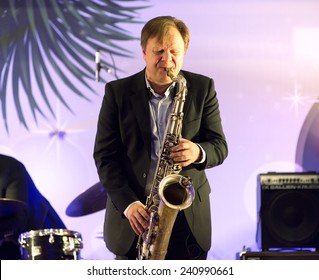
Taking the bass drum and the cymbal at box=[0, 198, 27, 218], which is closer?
the bass drum

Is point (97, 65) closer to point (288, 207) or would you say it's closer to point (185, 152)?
point (288, 207)

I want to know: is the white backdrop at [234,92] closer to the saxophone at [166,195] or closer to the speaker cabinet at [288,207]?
the speaker cabinet at [288,207]

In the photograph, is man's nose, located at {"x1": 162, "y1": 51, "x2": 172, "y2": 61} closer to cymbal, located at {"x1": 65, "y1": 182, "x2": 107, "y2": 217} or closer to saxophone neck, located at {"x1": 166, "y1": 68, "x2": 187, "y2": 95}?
saxophone neck, located at {"x1": 166, "y1": 68, "x2": 187, "y2": 95}

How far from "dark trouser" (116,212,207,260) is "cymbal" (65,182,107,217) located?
1.85 m

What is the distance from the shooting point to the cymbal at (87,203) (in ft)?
16.6

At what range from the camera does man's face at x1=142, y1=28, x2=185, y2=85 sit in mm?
3230

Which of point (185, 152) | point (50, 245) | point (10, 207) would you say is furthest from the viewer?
point (10, 207)

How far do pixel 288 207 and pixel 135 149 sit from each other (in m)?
1.75

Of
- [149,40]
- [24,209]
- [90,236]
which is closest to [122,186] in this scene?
[149,40]

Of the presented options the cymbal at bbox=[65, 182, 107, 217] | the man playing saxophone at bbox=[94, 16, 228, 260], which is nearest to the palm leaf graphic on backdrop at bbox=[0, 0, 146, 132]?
the cymbal at bbox=[65, 182, 107, 217]

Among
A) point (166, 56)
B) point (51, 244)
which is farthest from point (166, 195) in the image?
point (51, 244)

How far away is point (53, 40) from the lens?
17.2ft

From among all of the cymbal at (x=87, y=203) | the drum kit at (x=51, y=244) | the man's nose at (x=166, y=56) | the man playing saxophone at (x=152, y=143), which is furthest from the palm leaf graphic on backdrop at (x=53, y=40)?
the man's nose at (x=166, y=56)

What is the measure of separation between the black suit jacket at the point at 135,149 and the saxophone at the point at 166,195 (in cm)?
6
